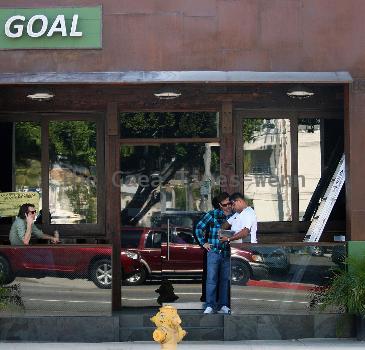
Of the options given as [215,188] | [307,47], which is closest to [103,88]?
[215,188]

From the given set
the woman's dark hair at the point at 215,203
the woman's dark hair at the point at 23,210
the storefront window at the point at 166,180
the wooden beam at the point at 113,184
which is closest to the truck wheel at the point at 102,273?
the wooden beam at the point at 113,184

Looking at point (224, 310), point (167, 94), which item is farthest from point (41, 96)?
point (224, 310)

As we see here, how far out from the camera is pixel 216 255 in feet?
42.0

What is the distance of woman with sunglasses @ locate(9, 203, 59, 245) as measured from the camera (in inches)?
510

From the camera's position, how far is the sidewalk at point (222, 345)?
11781 millimetres

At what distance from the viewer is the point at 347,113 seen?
499 inches

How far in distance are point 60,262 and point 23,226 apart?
97 cm

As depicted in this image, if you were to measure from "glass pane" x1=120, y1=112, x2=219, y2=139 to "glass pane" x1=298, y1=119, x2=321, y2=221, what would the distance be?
138 centimetres

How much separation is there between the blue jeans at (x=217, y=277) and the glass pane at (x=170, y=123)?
1922 millimetres

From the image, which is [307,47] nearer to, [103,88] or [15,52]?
[103,88]

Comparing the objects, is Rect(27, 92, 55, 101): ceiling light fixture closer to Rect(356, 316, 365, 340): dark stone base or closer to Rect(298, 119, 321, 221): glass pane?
Rect(298, 119, 321, 221): glass pane

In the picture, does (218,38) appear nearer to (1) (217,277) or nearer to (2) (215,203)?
(2) (215,203)

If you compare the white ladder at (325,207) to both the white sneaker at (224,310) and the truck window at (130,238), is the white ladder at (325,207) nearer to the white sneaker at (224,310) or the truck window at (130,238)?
the white sneaker at (224,310)

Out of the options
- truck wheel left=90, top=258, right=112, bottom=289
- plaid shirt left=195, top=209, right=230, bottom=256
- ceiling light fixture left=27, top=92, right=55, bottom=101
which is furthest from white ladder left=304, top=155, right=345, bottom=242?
ceiling light fixture left=27, top=92, right=55, bottom=101
